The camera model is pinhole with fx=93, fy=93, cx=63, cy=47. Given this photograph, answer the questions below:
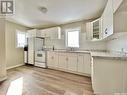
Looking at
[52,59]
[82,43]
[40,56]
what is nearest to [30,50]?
[40,56]

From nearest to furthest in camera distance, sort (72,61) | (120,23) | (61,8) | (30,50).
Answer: (120,23)
(61,8)
(72,61)
(30,50)

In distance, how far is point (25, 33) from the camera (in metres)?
5.27

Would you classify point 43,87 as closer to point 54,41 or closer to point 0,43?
point 0,43

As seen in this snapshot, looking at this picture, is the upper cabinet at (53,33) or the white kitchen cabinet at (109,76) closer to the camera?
the white kitchen cabinet at (109,76)

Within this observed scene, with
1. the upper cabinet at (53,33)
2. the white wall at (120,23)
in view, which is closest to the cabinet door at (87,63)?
the white wall at (120,23)

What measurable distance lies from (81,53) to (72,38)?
127 centimetres

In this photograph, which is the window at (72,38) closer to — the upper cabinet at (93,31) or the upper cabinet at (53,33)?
the upper cabinet at (53,33)

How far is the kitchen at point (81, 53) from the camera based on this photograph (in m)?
1.84

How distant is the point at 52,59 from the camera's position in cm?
430

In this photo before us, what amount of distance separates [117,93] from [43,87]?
1725 mm

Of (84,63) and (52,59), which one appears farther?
(52,59)

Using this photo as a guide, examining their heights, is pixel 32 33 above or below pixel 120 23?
above

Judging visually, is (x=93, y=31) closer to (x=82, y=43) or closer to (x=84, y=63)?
(x=82, y=43)

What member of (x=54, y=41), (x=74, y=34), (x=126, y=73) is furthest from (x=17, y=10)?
(x=126, y=73)
